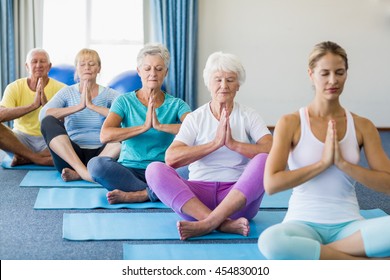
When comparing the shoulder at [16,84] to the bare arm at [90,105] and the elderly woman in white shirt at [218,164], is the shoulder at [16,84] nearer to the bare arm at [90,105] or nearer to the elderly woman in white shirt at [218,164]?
the bare arm at [90,105]

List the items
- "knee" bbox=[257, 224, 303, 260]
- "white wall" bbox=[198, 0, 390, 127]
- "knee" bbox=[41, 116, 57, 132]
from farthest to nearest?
"white wall" bbox=[198, 0, 390, 127] < "knee" bbox=[41, 116, 57, 132] < "knee" bbox=[257, 224, 303, 260]

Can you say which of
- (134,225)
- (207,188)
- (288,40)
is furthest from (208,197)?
(288,40)

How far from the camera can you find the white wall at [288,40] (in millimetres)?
7332

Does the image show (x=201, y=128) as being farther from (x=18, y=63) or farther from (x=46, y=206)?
(x=18, y=63)

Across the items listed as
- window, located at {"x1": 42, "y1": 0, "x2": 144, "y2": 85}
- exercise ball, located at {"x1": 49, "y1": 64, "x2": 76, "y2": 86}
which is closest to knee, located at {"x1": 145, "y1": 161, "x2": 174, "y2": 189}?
exercise ball, located at {"x1": 49, "y1": 64, "x2": 76, "y2": 86}

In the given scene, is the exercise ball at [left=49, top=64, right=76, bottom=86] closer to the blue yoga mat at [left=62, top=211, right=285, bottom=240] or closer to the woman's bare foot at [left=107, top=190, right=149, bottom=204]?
the woman's bare foot at [left=107, top=190, right=149, bottom=204]

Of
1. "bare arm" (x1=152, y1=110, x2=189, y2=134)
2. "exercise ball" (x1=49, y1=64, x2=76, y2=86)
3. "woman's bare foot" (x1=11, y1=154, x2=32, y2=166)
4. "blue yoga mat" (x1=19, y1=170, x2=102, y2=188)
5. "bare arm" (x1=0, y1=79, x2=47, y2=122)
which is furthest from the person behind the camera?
"exercise ball" (x1=49, y1=64, x2=76, y2=86)

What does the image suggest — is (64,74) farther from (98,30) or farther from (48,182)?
(48,182)

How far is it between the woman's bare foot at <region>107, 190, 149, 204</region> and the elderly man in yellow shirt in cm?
130

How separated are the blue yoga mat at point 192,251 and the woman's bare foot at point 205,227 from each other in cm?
7

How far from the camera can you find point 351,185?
2.54 m

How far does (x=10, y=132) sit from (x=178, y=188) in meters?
2.23

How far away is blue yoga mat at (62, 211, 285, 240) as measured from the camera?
3096 mm
